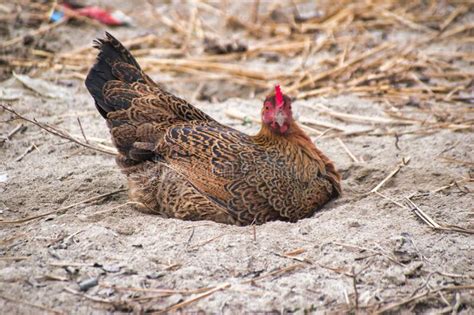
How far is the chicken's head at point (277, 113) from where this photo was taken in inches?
166

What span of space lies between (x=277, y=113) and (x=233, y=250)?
110 cm

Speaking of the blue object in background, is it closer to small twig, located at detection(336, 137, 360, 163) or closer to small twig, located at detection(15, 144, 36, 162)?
small twig, located at detection(15, 144, 36, 162)

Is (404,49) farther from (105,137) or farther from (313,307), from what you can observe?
(313,307)

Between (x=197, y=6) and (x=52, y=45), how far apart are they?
2.14 m

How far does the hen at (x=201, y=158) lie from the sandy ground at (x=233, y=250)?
17 centimetres

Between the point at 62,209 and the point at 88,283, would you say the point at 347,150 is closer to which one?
the point at 62,209

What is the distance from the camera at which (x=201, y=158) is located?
4094mm

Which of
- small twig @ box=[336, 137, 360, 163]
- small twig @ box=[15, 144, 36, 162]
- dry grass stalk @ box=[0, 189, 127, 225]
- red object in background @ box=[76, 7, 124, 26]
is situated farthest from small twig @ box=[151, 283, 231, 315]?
red object in background @ box=[76, 7, 124, 26]

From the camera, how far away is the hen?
402 cm

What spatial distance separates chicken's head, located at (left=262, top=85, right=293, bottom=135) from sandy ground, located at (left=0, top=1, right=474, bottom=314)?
59 centimetres

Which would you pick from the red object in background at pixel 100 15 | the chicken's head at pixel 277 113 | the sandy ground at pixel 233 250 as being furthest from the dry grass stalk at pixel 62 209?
the red object in background at pixel 100 15

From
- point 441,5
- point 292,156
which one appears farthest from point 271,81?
point 441,5

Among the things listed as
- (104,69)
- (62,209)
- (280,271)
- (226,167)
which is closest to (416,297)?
(280,271)

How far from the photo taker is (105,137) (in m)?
5.25
